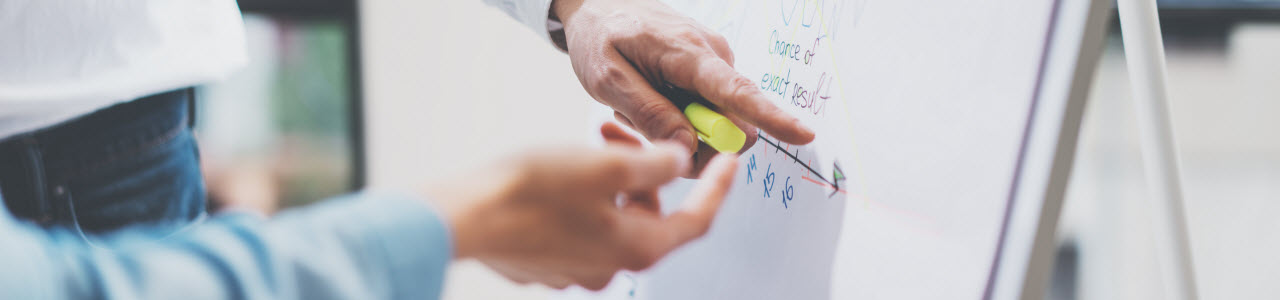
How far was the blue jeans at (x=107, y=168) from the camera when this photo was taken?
47 centimetres

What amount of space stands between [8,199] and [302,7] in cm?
111

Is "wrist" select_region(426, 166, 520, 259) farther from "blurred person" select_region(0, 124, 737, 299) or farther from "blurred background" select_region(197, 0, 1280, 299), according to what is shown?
"blurred background" select_region(197, 0, 1280, 299)

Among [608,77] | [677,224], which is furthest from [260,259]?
[608,77]

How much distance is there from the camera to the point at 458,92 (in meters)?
1.45

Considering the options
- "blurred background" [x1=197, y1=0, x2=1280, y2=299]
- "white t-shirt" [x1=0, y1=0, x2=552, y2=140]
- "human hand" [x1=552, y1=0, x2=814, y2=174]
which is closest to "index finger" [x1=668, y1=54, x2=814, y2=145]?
"human hand" [x1=552, y1=0, x2=814, y2=174]

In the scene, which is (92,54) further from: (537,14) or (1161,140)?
(1161,140)

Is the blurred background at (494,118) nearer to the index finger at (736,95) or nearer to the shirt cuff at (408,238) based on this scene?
the index finger at (736,95)

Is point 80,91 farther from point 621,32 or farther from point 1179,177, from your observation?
point 1179,177

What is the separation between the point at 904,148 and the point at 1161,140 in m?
0.11

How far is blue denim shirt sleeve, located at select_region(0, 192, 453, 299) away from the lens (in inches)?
8.2

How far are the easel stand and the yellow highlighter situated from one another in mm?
187

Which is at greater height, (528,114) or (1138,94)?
(1138,94)

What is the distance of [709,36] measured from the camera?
485 mm

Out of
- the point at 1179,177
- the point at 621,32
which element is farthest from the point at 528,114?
the point at 1179,177
